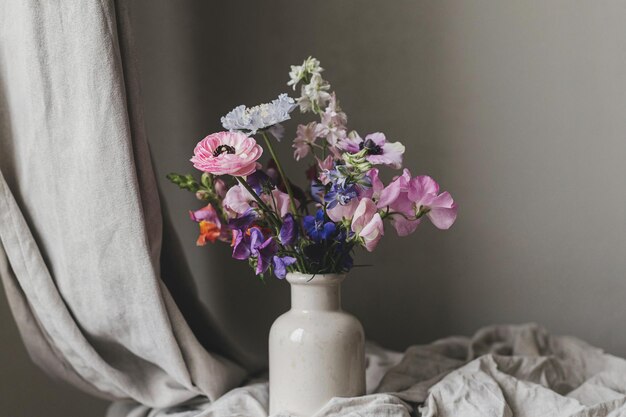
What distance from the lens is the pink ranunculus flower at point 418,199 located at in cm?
96

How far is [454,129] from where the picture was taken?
1489mm

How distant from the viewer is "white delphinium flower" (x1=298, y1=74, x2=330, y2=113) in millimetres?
1019

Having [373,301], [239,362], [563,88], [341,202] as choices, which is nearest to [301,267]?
[341,202]

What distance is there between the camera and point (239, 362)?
50.1 inches

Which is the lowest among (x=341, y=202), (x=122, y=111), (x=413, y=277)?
(x=413, y=277)

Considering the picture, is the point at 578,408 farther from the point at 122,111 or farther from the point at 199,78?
the point at 199,78

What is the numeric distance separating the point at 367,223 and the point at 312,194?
152 millimetres

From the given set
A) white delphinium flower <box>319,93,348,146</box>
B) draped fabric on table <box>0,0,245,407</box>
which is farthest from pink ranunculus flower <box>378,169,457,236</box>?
draped fabric on table <box>0,0,245,407</box>

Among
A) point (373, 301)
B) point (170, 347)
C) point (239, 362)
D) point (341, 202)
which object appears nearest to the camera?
point (341, 202)

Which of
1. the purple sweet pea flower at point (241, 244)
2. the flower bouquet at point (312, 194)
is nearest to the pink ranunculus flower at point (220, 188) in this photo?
the flower bouquet at point (312, 194)

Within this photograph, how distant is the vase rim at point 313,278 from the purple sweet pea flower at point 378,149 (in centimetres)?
17

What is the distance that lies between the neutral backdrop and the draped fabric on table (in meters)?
0.33

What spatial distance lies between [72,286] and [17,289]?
0.09 meters

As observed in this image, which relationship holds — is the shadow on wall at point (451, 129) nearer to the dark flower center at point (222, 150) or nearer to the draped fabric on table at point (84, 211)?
the draped fabric on table at point (84, 211)
